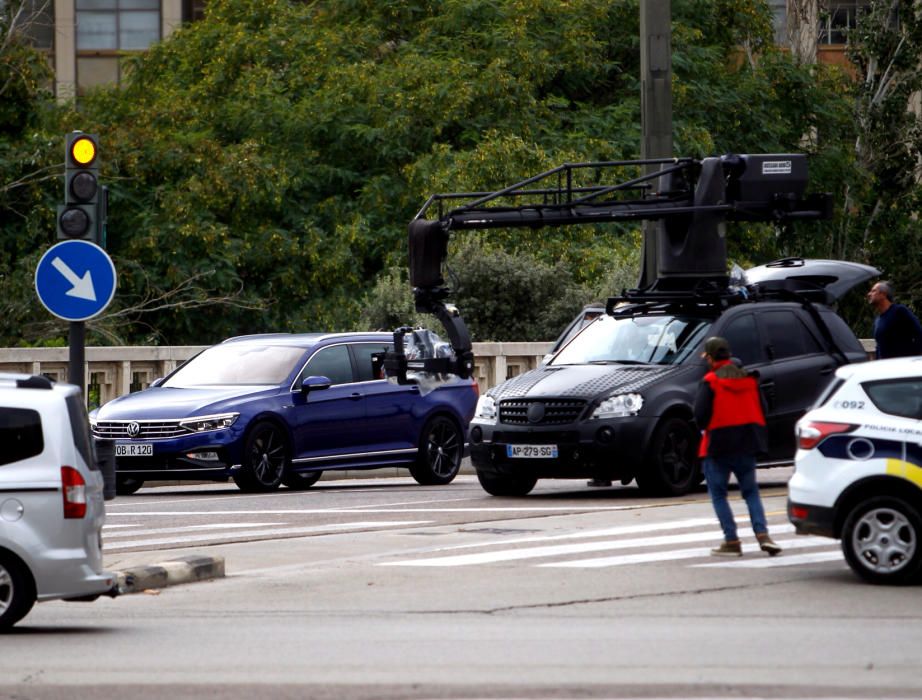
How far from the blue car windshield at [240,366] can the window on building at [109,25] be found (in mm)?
45245

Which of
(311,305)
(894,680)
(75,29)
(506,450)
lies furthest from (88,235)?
(75,29)

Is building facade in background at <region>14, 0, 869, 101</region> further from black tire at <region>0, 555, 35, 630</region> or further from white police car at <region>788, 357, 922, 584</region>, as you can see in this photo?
black tire at <region>0, 555, 35, 630</region>

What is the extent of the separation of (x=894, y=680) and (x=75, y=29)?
5975 cm

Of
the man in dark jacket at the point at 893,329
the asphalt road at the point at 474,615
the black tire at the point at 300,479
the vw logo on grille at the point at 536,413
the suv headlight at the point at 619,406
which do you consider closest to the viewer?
the asphalt road at the point at 474,615

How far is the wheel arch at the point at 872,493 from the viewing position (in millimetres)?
12734

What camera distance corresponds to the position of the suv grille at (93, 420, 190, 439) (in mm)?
20359

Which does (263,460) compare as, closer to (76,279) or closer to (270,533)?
(270,533)

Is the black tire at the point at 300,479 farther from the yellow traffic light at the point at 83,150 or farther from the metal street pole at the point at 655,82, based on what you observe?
the yellow traffic light at the point at 83,150

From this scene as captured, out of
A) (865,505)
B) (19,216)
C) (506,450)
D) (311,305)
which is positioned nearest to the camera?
(865,505)

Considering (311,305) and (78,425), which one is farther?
(311,305)

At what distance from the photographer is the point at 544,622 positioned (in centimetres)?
1121

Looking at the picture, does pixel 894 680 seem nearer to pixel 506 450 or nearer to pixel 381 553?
pixel 381 553

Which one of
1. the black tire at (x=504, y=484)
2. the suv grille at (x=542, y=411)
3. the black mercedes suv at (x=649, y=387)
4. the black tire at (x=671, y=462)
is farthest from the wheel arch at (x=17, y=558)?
the black tire at (x=504, y=484)

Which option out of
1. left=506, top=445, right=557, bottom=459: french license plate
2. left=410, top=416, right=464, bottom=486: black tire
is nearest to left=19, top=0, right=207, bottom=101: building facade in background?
left=410, top=416, right=464, bottom=486: black tire
